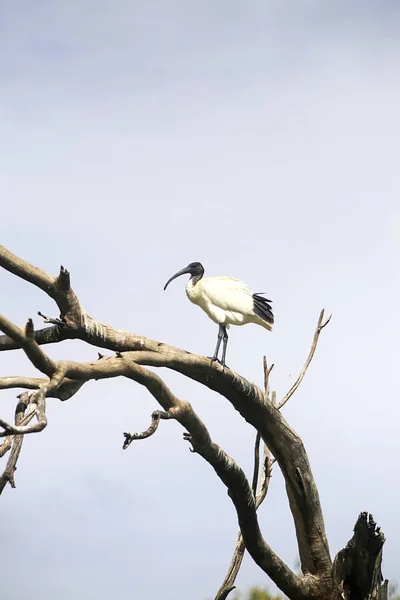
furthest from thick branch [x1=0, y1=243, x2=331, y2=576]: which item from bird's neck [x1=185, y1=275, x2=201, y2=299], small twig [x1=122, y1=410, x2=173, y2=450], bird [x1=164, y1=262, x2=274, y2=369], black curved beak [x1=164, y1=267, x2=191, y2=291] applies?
black curved beak [x1=164, y1=267, x2=191, y2=291]

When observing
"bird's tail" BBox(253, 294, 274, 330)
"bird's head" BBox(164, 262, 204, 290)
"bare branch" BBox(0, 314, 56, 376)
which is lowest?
"bare branch" BBox(0, 314, 56, 376)

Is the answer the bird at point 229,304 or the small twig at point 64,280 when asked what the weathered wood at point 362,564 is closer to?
the bird at point 229,304

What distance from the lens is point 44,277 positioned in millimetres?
7055

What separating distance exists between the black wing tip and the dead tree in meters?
0.80

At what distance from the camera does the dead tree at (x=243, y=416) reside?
21.9ft

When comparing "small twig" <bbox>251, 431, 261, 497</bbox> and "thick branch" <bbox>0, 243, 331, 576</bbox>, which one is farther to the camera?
"small twig" <bbox>251, 431, 261, 497</bbox>

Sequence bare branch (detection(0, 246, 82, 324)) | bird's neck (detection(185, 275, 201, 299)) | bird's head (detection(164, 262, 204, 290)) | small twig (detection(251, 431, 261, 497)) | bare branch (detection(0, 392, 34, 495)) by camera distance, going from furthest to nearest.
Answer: bird's head (detection(164, 262, 204, 290)), bird's neck (detection(185, 275, 201, 299)), small twig (detection(251, 431, 261, 497)), bare branch (detection(0, 392, 34, 495)), bare branch (detection(0, 246, 82, 324))

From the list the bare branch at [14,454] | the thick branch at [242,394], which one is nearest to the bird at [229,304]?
the thick branch at [242,394]

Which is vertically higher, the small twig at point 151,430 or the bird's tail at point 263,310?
the bird's tail at point 263,310

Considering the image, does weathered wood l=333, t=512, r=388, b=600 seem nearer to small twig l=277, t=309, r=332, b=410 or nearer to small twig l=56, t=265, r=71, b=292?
small twig l=277, t=309, r=332, b=410

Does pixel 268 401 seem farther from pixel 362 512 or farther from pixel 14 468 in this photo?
pixel 14 468

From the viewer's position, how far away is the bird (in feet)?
29.6

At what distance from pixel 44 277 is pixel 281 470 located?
3270mm

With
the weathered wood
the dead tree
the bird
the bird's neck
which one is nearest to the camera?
the dead tree
